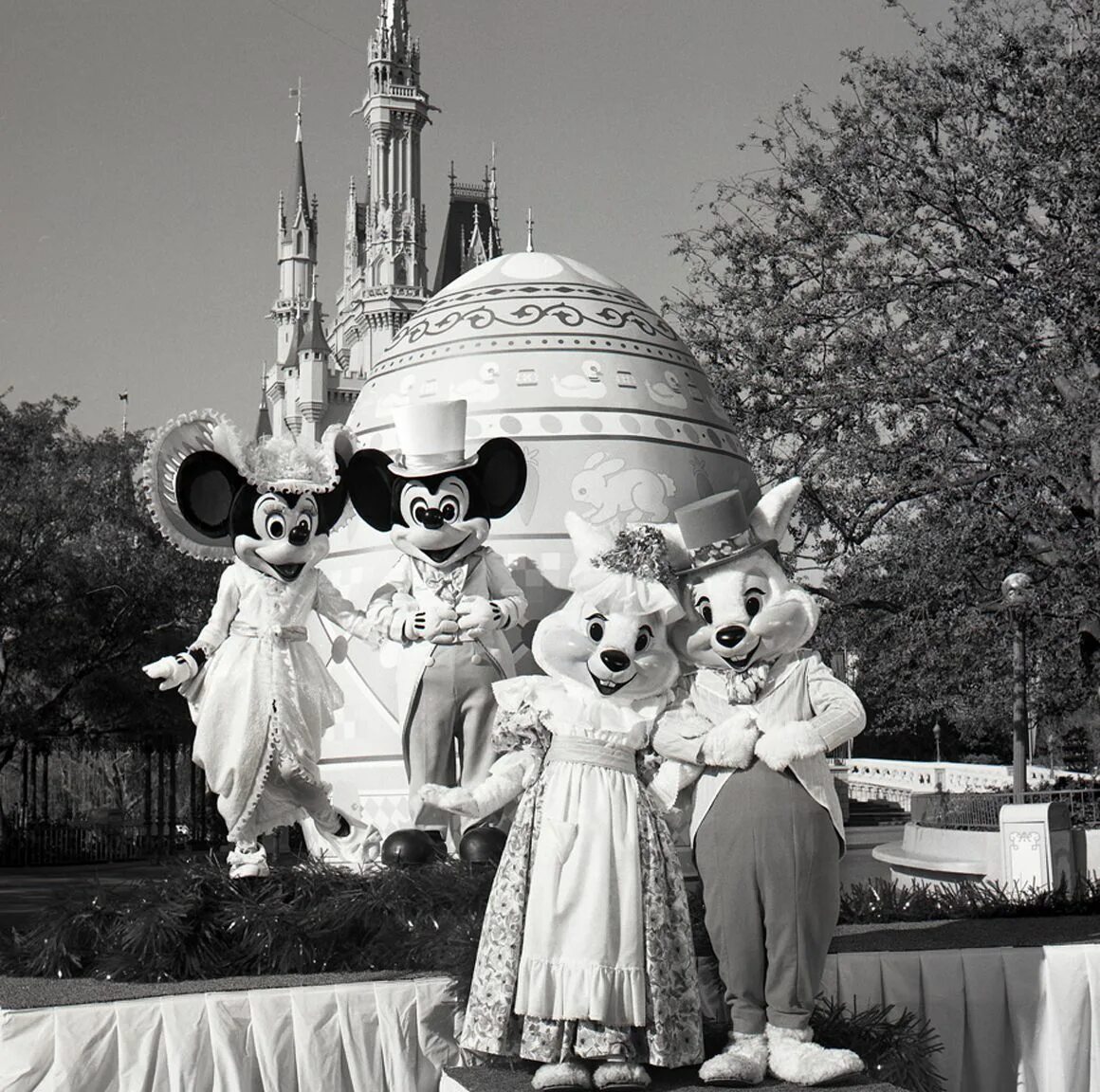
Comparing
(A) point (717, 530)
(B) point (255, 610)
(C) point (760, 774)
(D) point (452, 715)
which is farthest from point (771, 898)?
(B) point (255, 610)

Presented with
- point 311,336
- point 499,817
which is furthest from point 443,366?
point 311,336

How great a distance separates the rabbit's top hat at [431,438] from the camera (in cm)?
705

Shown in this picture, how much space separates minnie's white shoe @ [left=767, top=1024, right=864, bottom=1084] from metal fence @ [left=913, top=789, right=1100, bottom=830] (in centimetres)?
947

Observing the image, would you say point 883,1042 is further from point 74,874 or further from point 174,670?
point 74,874

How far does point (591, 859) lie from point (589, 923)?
0.60 ft

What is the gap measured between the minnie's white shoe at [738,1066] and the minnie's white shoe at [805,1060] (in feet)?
0.13

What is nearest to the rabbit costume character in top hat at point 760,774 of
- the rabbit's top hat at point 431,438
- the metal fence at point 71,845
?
the rabbit's top hat at point 431,438

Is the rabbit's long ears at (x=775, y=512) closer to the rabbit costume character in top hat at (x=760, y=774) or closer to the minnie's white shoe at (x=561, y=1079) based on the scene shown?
the rabbit costume character in top hat at (x=760, y=774)

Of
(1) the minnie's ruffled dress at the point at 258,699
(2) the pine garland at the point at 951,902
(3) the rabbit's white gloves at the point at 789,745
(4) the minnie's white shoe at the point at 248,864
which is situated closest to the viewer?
(3) the rabbit's white gloves at the point at 789,745

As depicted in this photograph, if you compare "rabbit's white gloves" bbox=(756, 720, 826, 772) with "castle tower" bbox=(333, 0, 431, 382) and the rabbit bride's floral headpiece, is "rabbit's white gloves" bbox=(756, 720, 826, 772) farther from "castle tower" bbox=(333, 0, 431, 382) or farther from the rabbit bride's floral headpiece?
"castle tower" bbox=(333, 0, 431, 382)

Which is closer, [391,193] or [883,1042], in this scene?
[883,1042]

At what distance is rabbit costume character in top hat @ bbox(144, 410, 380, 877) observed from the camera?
6.32 meters

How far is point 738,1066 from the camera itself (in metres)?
4.17

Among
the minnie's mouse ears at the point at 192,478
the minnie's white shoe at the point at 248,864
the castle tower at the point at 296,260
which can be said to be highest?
the castle tower at the point at 296,260
